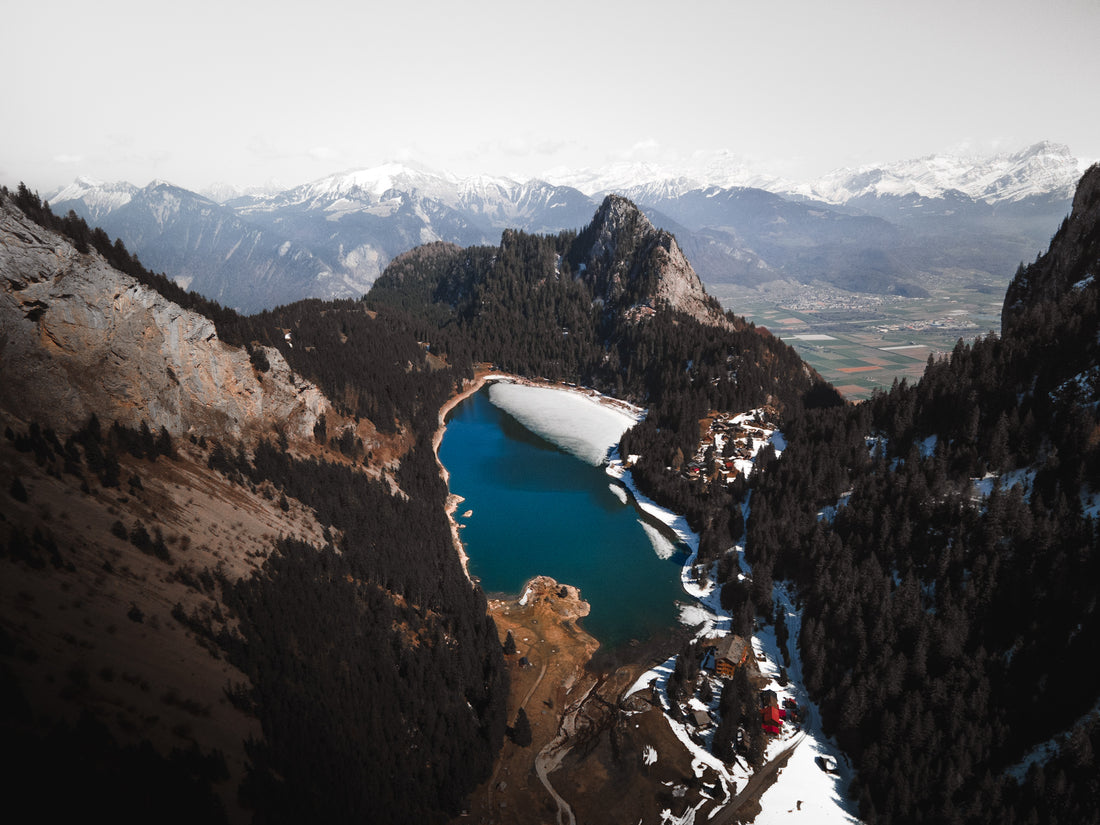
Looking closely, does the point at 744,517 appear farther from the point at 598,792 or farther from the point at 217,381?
the point at 217,381

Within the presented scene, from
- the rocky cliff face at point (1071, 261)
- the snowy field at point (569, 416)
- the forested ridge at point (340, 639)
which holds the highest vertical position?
the rocky cliff face at point (1071, 261)

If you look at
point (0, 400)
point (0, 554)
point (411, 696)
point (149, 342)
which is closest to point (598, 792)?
point (411, 696)

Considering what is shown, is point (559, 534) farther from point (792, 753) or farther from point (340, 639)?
point (792, 753)

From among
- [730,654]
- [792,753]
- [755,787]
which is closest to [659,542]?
[730,654]

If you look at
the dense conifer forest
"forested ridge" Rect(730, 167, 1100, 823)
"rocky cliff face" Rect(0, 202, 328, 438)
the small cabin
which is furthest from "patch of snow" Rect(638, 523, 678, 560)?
"rocky cliff face" Rect(0, 202, 328, 438)

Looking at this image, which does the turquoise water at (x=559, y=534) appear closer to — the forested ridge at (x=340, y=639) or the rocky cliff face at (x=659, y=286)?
the forested ridge at (x=340, y=639)

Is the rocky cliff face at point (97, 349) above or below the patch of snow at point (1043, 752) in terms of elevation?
above

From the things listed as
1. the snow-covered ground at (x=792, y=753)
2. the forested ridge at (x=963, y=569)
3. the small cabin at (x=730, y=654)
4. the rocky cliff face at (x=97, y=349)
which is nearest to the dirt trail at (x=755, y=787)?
the snow-covered ground at (x=792, y=753)
